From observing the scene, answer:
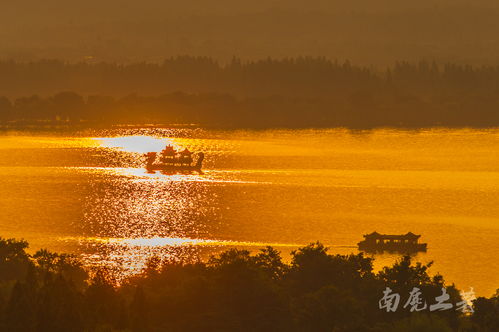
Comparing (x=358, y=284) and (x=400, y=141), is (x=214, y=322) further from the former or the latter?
(x=400, y=141)

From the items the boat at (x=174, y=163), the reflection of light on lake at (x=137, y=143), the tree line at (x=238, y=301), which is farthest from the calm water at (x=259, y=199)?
the tree line at (x=238, y=301)

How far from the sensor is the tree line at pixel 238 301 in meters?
25.2

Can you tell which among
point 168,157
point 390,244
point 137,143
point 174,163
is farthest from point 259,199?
point 137,143

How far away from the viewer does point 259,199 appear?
9462 centimetres

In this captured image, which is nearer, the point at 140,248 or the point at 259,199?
the point at 140,248

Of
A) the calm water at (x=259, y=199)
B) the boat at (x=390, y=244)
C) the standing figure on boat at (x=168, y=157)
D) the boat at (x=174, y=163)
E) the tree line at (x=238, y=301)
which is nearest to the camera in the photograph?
the tree line at (x=238, y=301)

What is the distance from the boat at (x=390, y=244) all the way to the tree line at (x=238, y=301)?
26.8 m

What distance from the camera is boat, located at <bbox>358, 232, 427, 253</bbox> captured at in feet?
212

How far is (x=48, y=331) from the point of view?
974 inches

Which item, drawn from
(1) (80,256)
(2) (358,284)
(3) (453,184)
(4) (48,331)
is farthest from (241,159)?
(4) (48,331)

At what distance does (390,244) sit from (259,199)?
29654 millimetres

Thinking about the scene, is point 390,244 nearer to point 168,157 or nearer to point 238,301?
point 238,301

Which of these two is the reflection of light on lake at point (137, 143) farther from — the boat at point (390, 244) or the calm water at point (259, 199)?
the boat at point (390, 244)

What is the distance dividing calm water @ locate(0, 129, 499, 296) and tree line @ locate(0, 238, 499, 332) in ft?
62.1
